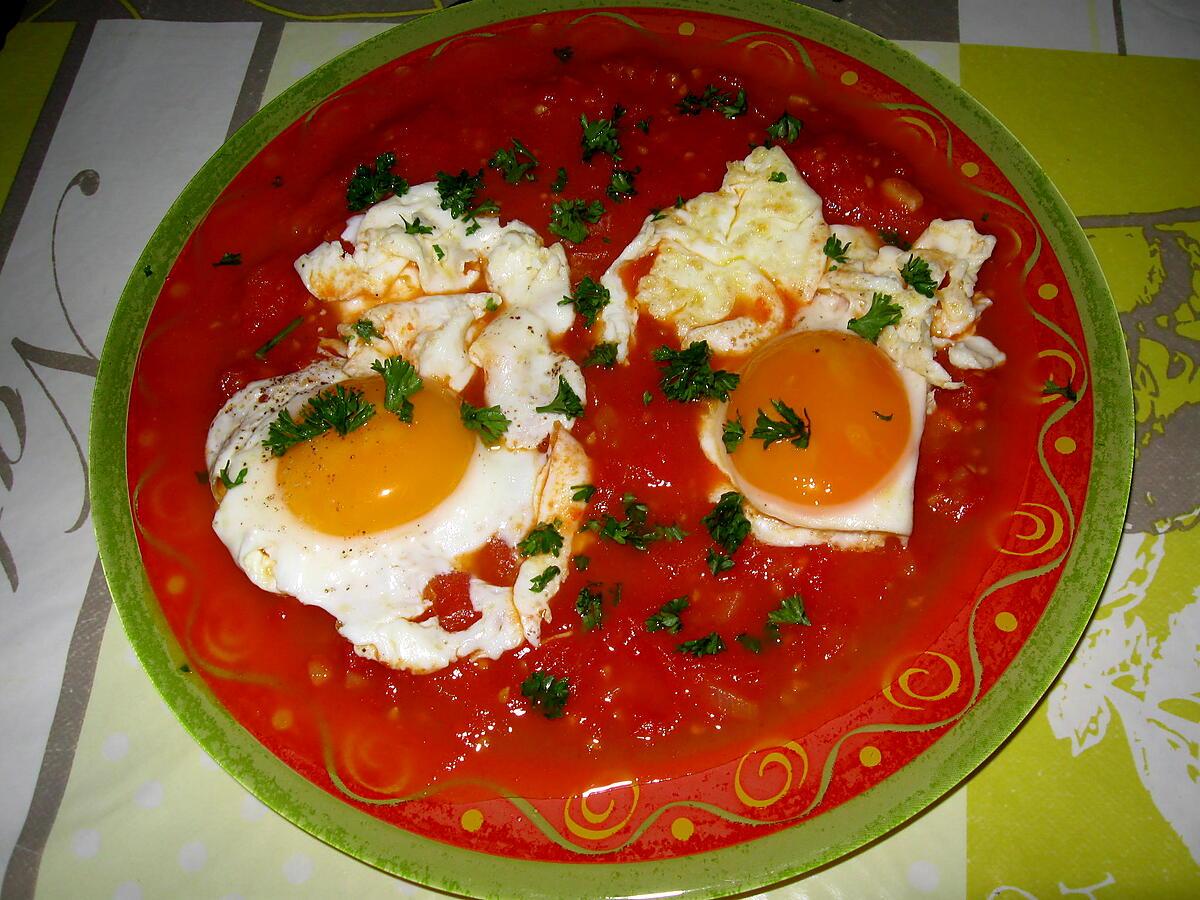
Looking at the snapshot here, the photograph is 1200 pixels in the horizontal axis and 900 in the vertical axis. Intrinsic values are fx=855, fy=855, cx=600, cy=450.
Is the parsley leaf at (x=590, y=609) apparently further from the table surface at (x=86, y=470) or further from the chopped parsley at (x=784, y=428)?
the table surface at (x=86, y=470)

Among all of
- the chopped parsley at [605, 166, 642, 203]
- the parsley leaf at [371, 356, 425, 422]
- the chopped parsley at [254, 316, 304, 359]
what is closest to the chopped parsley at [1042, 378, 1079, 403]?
the chopped parsley at [605, 166, 642, 203]

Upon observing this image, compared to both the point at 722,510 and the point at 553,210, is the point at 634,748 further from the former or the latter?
the point at 553,210

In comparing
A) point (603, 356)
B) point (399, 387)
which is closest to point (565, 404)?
point (603, 356)

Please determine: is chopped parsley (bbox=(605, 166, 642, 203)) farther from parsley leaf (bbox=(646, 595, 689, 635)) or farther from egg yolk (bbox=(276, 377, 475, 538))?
parsley leaf (bbox=(646, 595, 689, 635))

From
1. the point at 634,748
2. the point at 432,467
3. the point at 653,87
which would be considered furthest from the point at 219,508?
the point at 653,87

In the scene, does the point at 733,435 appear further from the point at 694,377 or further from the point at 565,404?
the point at 565,404

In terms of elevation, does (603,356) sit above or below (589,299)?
below

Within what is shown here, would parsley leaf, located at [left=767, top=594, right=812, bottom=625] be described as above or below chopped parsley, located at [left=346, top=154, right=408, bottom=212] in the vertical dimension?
below
